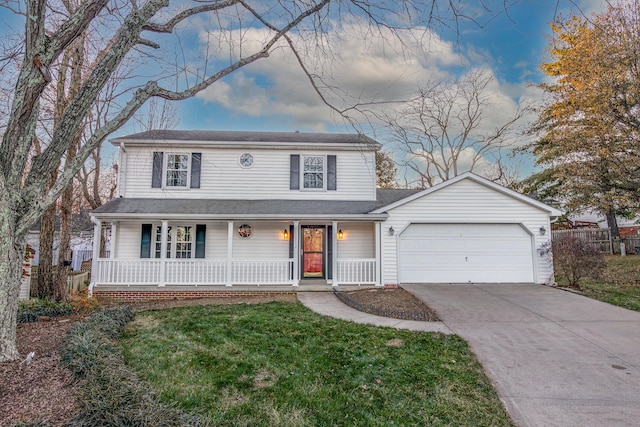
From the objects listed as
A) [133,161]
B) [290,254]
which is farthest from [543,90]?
[133,161]

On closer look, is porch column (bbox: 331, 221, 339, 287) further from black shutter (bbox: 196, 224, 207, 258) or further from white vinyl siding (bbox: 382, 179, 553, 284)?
black shutter (bbox: 196, 224, 207, 258)

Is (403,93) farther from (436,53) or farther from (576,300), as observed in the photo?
(576,300)

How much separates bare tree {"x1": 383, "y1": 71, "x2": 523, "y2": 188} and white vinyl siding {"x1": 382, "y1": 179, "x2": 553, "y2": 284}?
9.03 meters

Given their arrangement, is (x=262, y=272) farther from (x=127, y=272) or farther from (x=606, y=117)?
(x=606, y=117)

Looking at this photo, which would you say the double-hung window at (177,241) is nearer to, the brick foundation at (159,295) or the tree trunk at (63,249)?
the brick foundation at (159,295)

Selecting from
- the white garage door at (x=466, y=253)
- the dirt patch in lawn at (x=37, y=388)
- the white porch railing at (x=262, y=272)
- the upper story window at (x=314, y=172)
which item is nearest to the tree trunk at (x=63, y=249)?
the white porch railing at (x=262, y=272)

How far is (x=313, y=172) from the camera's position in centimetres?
1191

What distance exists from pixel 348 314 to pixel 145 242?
24.6 feet

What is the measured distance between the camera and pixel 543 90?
18609 mm

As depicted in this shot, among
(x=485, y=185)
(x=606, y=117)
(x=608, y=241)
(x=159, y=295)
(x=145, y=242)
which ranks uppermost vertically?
(x=606, y=117)

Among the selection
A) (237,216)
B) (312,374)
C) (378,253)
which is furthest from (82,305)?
(378,253)

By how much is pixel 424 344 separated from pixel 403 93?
4.02 meters

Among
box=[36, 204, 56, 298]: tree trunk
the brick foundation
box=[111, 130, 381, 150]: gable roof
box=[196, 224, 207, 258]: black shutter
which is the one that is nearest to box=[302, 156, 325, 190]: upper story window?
box=[111, 130, 381, 150]: gable roof

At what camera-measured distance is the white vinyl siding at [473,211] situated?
34.8 feet
